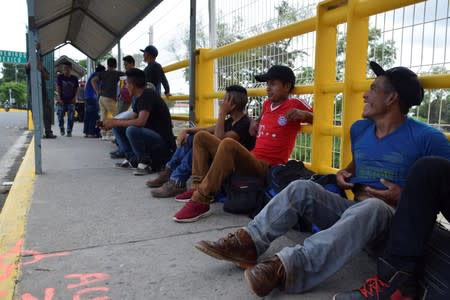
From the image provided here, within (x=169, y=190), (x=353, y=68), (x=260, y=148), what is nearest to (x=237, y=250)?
(x=260, y=148)

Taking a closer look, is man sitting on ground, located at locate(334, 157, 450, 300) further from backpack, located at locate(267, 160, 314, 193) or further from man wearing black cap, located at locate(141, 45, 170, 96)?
man wearing black cap, located at locate(141, 45, 170, 96)

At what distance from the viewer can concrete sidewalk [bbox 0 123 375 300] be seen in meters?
2.05

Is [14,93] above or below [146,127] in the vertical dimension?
above

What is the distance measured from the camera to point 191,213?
310cm

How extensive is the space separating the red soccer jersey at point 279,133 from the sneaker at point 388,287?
163 cm

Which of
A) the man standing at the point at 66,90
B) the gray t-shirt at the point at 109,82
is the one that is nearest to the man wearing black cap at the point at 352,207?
the gray t-shirt at the point at 109,82

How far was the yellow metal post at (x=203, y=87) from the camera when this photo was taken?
17.2ft

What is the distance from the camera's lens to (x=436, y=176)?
5.35 ft

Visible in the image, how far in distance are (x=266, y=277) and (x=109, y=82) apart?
721 centimetres

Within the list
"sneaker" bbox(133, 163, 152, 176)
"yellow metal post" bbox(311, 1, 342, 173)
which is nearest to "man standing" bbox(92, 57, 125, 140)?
"sneaker" bbox(133, 163, 152, 176)

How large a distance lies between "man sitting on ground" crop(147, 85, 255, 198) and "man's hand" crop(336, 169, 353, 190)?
143cm

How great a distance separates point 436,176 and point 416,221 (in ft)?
0.63

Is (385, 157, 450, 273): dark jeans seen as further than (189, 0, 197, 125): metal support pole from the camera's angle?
No

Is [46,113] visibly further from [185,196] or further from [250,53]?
[185,196]
